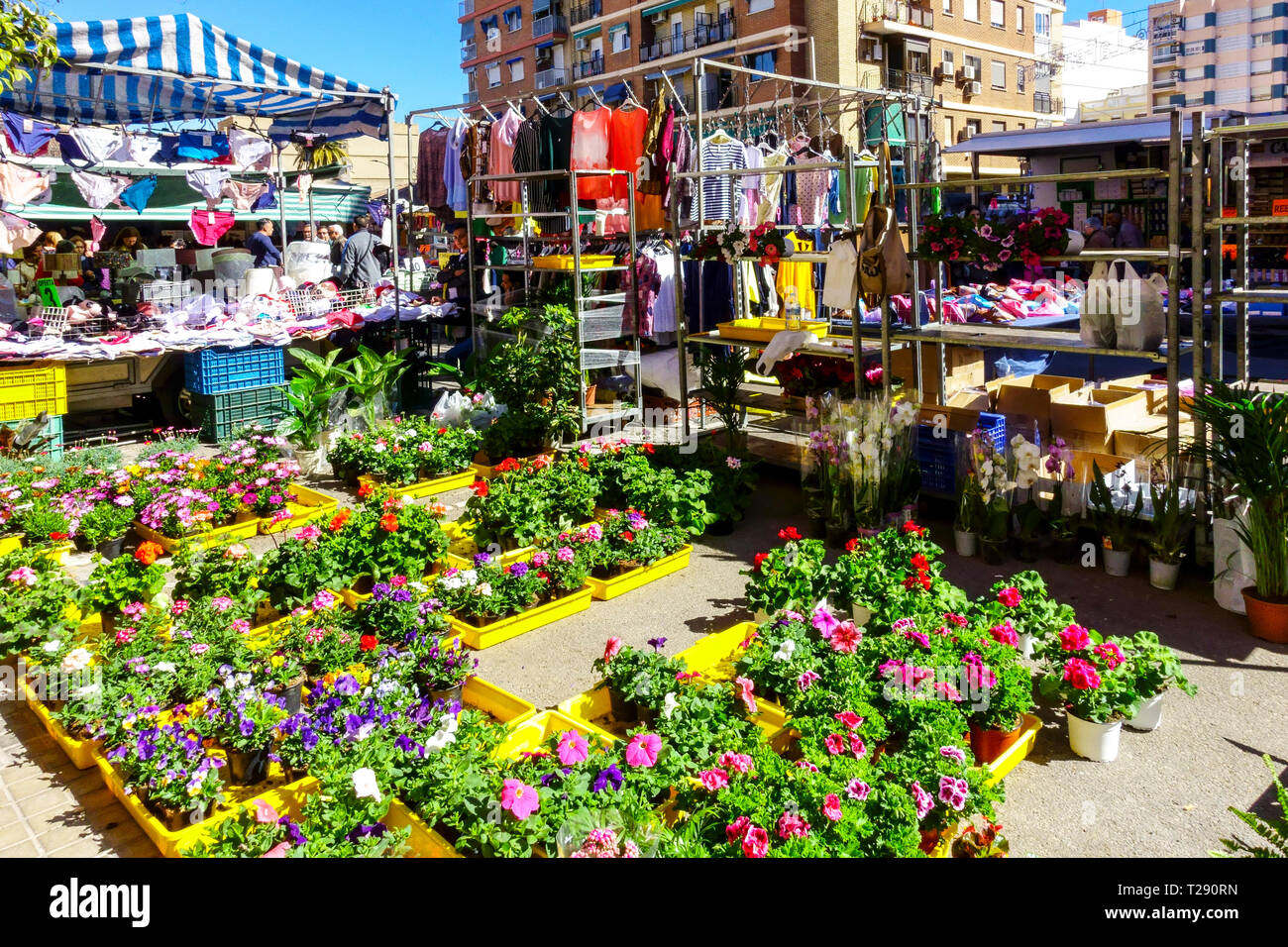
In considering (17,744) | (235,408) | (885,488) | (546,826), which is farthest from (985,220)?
(235,408)

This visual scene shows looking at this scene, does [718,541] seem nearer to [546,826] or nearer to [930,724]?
[930,724]

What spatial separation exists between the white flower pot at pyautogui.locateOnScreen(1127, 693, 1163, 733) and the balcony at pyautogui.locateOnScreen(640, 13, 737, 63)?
139 feet

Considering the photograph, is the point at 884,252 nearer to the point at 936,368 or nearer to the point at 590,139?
the point at 936,368

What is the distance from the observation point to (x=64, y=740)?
439 cm

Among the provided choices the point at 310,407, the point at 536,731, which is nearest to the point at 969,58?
the point at 310,407

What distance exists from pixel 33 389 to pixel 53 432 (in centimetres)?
42

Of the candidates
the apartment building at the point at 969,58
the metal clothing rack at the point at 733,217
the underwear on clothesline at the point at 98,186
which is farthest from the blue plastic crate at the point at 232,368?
the apartment building at the point at 969,58

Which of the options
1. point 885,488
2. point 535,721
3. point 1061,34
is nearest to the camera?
point 535,721

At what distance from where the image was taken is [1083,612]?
225 inches

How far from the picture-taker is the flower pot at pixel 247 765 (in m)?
4.07

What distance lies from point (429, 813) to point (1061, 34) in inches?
2472

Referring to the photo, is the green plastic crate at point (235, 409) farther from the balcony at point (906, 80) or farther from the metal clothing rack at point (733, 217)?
the balcony at point (906, 80)

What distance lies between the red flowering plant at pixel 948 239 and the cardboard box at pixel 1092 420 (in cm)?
127

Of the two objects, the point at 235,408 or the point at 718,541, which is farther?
the point at 235,408
